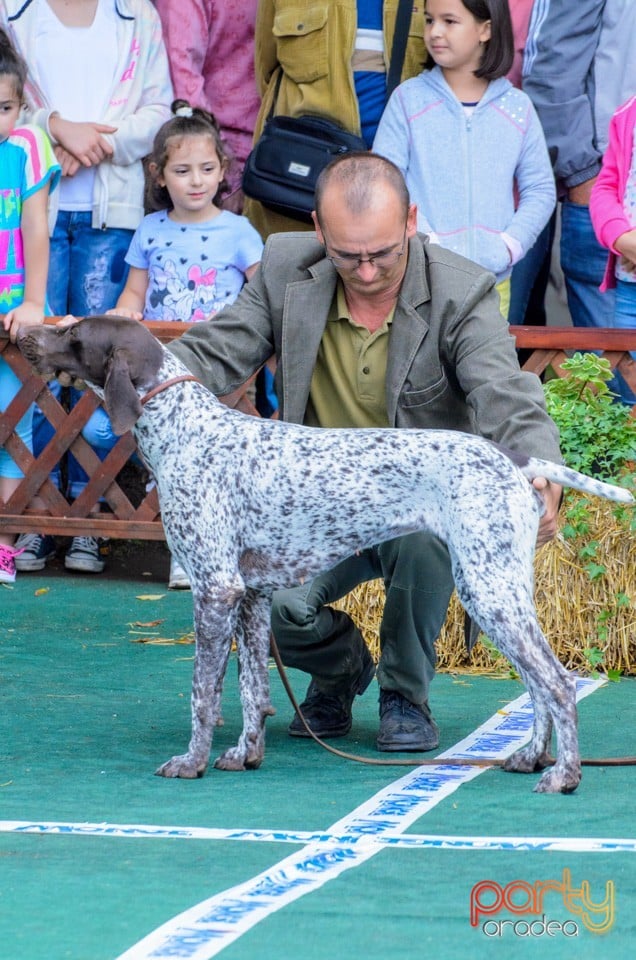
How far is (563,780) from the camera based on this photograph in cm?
387

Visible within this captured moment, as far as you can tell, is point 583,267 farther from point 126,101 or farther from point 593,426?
point 126,101

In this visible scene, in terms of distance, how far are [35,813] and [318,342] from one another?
1.58 meters

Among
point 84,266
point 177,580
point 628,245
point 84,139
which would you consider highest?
point 84,139

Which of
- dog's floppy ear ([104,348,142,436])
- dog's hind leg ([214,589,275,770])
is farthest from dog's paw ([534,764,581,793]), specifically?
dog's floppy ear ([104,348,142,436])

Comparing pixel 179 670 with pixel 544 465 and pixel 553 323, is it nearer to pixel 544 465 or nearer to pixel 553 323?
pixel 544 465

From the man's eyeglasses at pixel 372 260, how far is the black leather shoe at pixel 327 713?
1283mm

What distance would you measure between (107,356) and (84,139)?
11.4 feet

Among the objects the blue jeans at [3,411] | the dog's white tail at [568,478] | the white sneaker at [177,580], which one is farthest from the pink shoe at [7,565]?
the dog's white tail at [568,478]

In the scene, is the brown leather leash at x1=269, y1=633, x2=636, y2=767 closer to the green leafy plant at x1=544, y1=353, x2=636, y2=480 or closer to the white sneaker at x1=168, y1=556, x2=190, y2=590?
the green leafy plant at x1=544, y1=353, x2=636, y2=480

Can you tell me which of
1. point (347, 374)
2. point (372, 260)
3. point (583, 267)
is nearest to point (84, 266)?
point (583, 267)

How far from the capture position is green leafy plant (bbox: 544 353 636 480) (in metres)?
5.82

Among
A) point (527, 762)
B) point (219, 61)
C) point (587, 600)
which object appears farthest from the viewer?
point (219, 61)

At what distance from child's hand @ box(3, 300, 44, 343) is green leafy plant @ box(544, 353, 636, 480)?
94.6 inches

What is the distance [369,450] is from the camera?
3990mm
